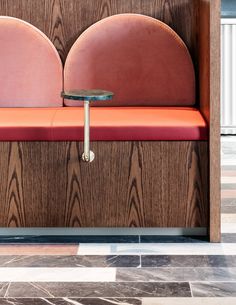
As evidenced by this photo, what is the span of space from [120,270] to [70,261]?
19 cm

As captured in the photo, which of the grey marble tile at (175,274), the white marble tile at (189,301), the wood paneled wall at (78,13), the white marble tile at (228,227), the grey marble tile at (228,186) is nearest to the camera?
the white marble tile at (189,301)

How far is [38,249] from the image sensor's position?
8.81 ft

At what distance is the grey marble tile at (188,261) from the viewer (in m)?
2.50

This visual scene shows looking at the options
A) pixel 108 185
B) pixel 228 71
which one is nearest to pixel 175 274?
pixel 108 185

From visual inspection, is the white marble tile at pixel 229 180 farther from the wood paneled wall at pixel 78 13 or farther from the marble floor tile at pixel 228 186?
the wood paneled wall at pixel 78 13

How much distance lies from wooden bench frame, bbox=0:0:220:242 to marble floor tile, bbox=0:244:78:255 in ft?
0.36

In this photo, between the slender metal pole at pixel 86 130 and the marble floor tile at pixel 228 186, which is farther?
the marble floor tile at pixel 228 186

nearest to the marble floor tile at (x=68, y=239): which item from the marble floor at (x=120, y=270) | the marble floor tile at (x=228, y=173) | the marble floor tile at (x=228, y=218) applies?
the marble floor at (x=120, y=270)

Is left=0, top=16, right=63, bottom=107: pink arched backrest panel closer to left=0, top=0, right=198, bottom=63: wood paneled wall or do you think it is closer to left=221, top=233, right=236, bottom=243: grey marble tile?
left=0, top=0, right=198, bottom=63: wood paneled wall

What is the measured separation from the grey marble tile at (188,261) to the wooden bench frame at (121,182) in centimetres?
19

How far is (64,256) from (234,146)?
2.11m

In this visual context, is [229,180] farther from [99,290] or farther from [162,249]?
[99,290]

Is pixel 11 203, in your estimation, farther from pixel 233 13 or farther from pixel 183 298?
pixel 233 13

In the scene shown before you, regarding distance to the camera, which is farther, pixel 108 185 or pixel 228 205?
pixel 228 205
